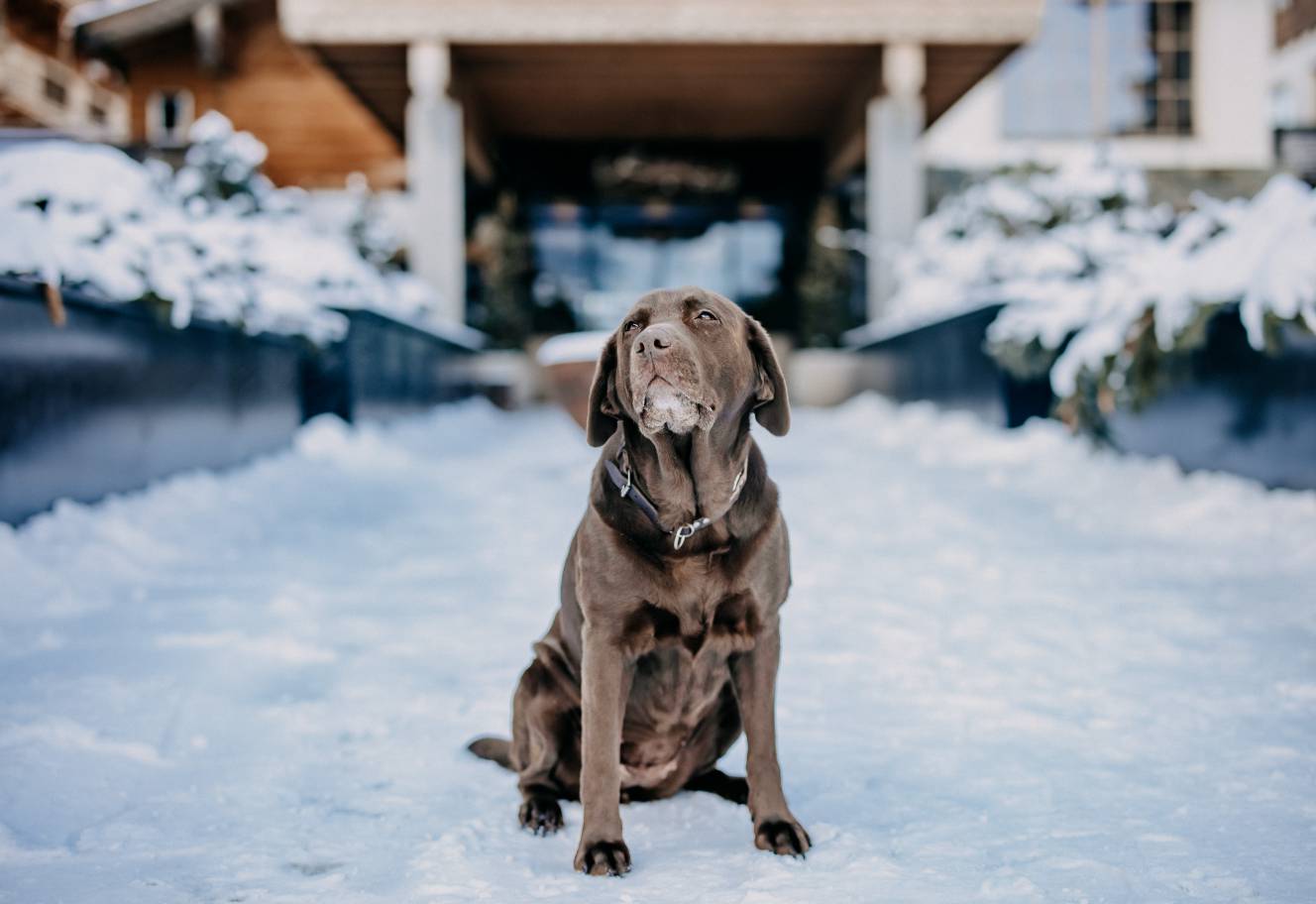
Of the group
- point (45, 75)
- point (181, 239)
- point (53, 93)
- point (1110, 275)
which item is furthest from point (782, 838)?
point (53, 93)

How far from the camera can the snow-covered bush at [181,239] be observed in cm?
523

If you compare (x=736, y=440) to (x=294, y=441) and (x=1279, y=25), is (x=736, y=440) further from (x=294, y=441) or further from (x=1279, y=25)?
(x=1279, y=25)

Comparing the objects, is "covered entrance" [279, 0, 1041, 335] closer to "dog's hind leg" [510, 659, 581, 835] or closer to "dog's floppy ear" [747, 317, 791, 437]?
"dog's floppy ear" [747, 317, 791, 437]

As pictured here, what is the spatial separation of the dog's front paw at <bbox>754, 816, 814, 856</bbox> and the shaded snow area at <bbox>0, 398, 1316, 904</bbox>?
0.11 feet

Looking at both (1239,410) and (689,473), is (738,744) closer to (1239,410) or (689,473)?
(689,473)

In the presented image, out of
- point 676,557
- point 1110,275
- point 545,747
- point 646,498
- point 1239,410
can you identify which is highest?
point 1110,275

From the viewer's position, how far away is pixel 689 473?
2.27 meters

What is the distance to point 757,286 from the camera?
21469 millimetres

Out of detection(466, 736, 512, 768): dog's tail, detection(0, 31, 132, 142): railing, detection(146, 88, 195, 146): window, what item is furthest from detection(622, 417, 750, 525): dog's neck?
detection(146, 88, 195, 146): window

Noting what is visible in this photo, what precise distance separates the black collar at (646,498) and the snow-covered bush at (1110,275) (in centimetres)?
357

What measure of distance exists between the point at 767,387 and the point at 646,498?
36cm

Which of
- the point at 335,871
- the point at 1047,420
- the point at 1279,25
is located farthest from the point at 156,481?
the point at 1279,25

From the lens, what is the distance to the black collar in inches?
87.7

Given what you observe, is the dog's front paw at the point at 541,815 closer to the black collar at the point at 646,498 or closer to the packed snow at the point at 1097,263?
the black collar at the point at 646,498
